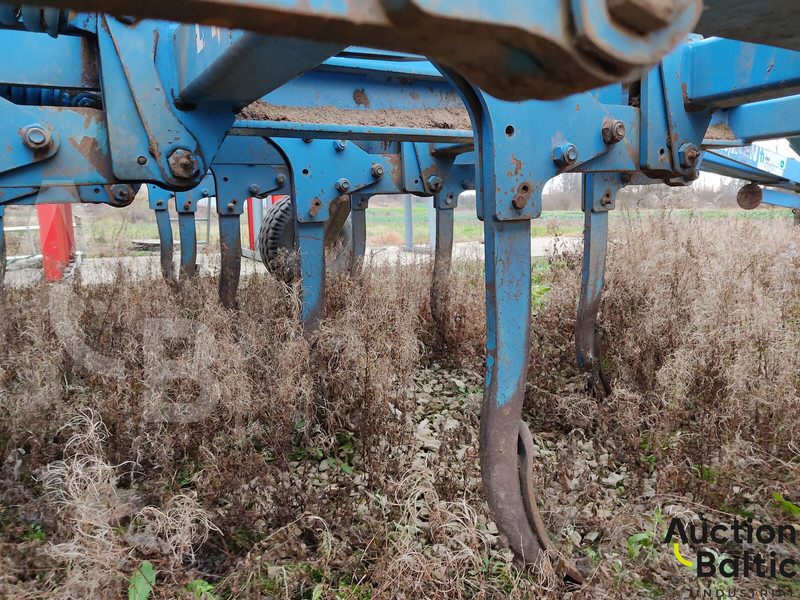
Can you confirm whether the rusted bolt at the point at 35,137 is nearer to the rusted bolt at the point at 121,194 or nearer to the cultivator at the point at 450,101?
the cultivator at the point at 450,101

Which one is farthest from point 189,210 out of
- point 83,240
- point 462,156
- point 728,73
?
point 83,240

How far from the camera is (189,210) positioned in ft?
19.0

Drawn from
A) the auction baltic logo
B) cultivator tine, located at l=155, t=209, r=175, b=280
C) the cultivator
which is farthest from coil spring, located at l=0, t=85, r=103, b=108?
cultivator tine, located at l=155, t=209, r=175, b=280

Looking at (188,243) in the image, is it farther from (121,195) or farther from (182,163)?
(182,163)

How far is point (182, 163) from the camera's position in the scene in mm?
1882

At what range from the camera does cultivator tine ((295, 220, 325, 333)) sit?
11.3ft

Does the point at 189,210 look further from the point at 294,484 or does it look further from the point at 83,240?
the point at 83,240

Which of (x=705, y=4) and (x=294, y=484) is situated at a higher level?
(x=705, y=4)

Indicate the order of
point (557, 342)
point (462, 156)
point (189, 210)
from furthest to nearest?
point (189, 210)
point (462, 156)
point (557, 342)

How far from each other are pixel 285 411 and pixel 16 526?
1.04 m

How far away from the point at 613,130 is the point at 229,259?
11.4 ft

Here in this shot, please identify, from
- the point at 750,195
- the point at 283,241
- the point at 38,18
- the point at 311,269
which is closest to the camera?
the point at 38,18

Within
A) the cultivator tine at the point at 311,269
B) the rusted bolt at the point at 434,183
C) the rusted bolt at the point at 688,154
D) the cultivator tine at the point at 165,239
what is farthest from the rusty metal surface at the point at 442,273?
the cultivator tine at the point at 165,239

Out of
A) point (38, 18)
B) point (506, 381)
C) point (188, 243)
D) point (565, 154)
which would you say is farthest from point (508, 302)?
point (188, 243)
